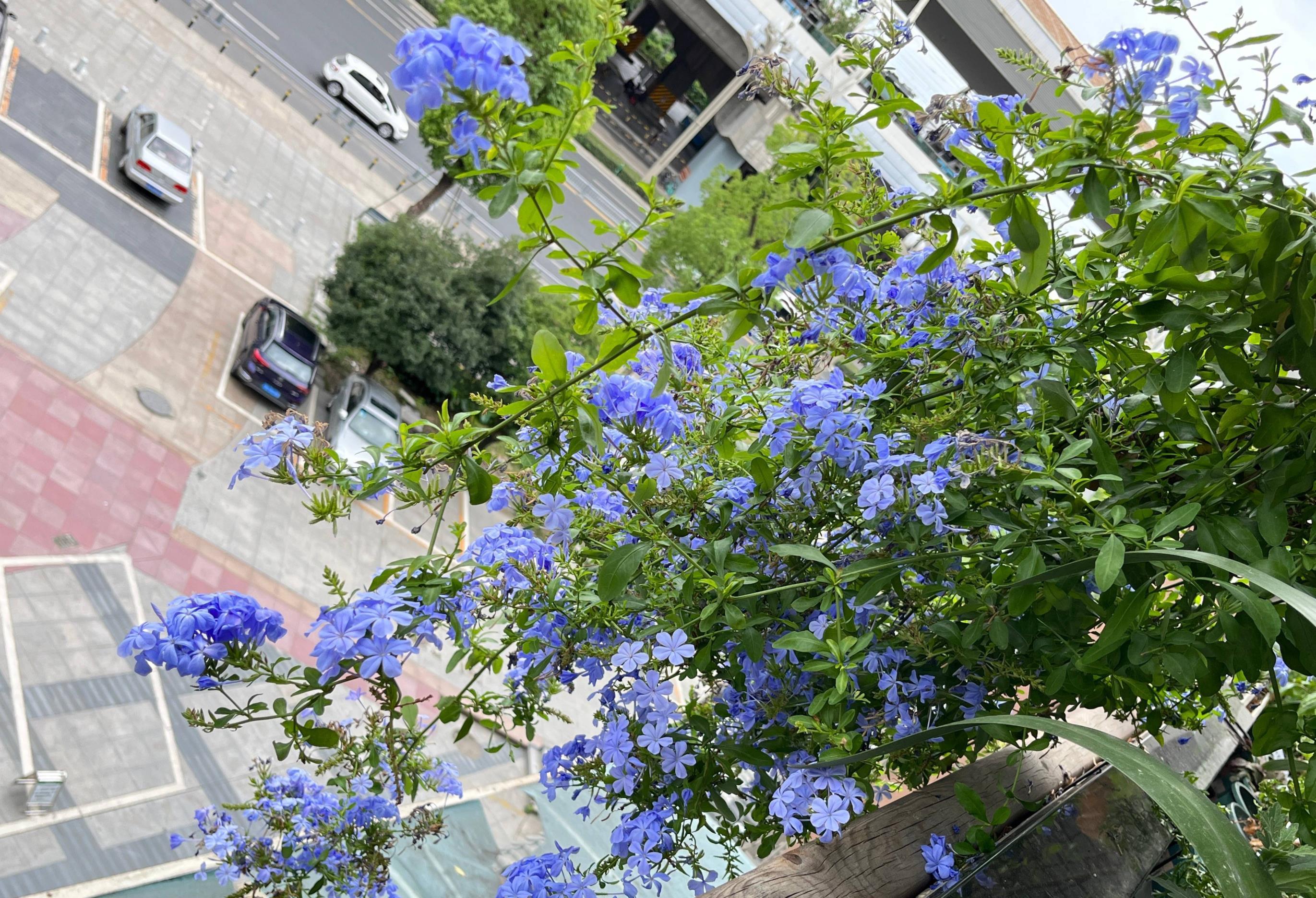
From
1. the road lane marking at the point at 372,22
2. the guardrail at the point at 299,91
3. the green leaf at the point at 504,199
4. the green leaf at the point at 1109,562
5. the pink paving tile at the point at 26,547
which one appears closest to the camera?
the green leaf at the point at 504,199

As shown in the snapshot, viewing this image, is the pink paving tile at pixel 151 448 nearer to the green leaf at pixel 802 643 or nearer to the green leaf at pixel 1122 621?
the green leaf at pixel 802 643

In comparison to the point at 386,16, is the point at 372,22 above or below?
below

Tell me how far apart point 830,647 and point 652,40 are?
2910 centimetres

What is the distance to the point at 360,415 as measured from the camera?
38.3 feet

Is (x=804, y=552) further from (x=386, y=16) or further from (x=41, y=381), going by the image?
(x=386, y=16)

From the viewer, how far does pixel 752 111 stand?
83.3ft

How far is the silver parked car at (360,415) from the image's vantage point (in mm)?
11398

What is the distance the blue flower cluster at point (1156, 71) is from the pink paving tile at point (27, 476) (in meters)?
9.30

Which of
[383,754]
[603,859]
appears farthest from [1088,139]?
[383,754]

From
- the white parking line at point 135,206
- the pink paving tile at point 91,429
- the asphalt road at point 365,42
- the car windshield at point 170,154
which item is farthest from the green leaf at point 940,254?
the asphalt road at point 365,42

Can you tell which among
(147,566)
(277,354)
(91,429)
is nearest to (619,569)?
(147,566)

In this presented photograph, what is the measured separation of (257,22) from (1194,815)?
1994 cm

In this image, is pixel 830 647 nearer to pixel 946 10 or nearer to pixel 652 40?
pixel 946 10

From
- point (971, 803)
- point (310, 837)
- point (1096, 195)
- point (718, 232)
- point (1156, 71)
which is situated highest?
point (1156, 71)
